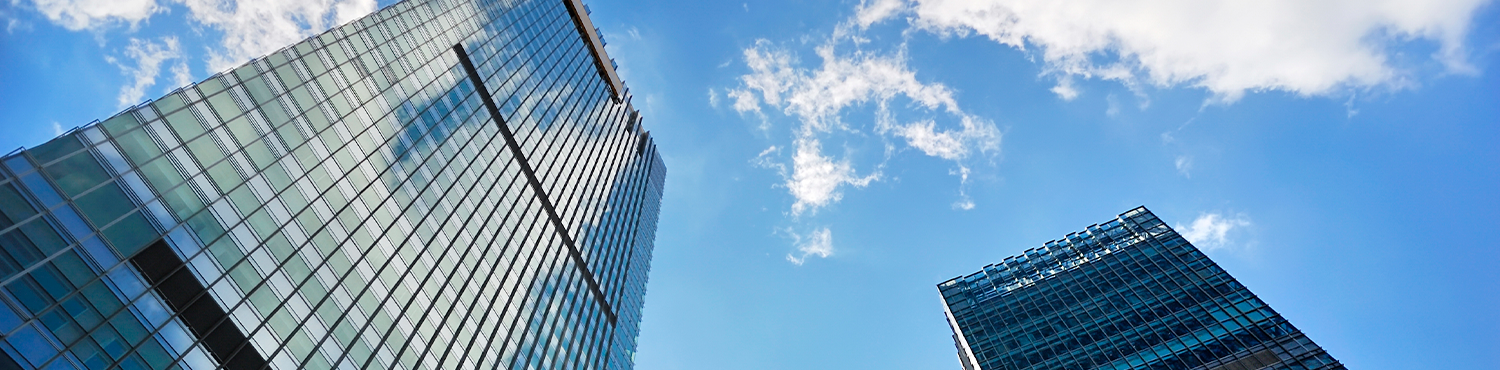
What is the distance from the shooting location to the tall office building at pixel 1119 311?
5106 centimetres

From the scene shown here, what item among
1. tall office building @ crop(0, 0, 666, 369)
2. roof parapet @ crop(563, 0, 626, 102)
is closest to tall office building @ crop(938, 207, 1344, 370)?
tall office building @ crop(0, 0, 666, 369)

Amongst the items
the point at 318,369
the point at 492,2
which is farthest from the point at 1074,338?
the point at 492,2

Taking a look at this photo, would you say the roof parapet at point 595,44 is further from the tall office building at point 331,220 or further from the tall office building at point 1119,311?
the tall office building at point 1119,311

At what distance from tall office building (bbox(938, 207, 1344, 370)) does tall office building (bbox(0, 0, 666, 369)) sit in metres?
36.3

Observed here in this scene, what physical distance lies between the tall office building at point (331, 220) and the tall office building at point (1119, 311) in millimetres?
36325

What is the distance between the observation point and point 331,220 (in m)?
32.6

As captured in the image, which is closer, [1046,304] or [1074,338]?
[1074,338]

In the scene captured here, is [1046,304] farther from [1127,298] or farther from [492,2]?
[492,2]

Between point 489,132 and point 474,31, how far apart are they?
11951 millimetres

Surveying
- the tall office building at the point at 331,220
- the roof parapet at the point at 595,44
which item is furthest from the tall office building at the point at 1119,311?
the roof parapet at the point at 595,44

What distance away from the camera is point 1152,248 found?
67.4m

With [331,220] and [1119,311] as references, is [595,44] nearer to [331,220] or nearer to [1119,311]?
[331,220]

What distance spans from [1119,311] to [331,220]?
59457 millimetres

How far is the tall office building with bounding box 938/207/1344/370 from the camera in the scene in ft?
168
